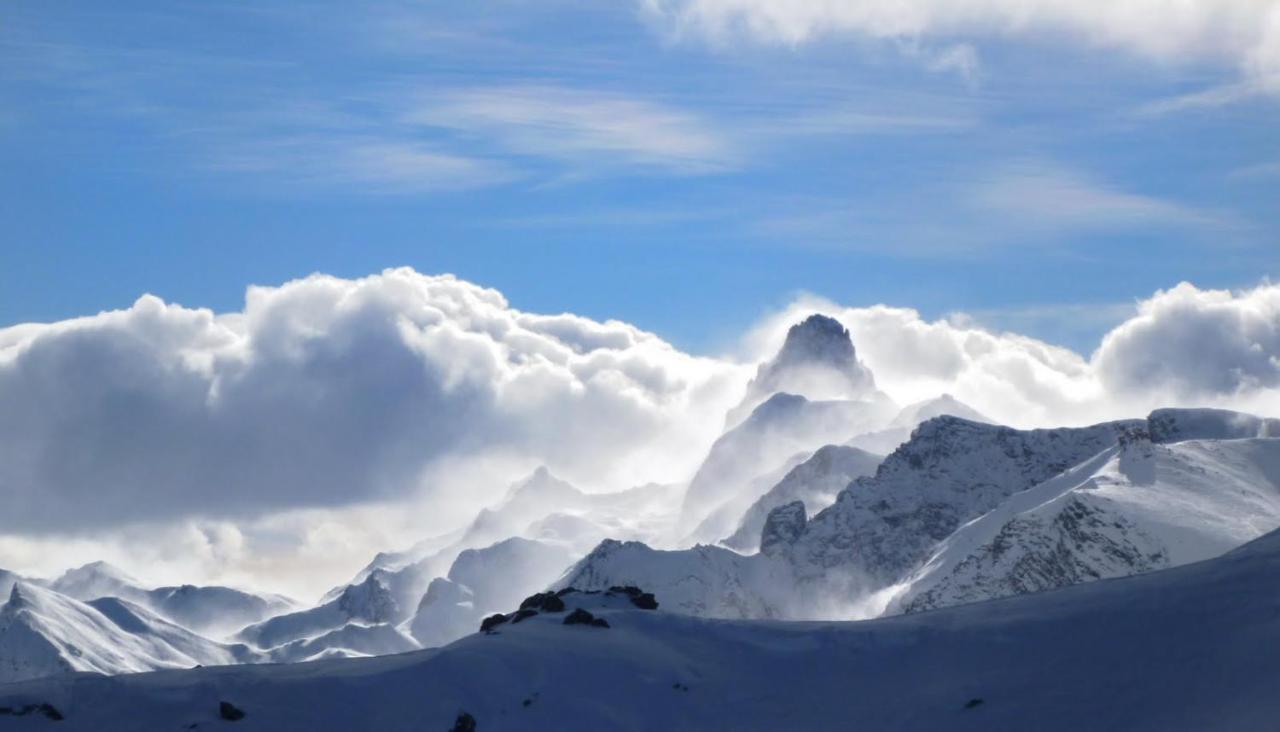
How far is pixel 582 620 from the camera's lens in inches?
4104

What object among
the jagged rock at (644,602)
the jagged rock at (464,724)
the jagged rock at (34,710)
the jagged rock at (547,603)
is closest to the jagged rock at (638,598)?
the jagged rock at (644,602)

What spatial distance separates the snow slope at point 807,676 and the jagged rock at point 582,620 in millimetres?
1281

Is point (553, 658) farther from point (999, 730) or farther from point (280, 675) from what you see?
point (999, 730)

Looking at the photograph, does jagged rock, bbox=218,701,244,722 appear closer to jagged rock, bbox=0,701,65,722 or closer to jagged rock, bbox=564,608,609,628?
jagged rock, bbox=0,701,65,722

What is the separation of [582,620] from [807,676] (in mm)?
16232

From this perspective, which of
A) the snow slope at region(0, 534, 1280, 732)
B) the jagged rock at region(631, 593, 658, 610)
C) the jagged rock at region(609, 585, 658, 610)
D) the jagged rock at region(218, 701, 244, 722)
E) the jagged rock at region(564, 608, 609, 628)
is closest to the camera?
the snow slope at region(0, 534, 1280, 732)

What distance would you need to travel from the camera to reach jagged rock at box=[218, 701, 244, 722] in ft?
291

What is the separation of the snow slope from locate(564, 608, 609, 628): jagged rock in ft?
4.20

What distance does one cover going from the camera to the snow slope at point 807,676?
81125 mm

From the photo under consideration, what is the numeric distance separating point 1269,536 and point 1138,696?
28.3 m

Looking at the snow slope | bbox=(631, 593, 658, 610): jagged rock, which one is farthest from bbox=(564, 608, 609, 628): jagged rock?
bbox=(631, 593, 658, 610): jagged rock

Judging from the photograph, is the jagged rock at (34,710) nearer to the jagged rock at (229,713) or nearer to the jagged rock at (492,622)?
the jagged rock at (229,713)

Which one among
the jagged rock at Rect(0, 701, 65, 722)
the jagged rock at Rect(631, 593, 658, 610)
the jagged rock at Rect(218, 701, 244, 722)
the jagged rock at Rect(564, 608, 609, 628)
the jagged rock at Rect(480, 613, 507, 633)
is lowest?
the jagged rock at Rect(218, 701, 244, 722)

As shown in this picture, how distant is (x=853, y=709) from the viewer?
8694 cm
